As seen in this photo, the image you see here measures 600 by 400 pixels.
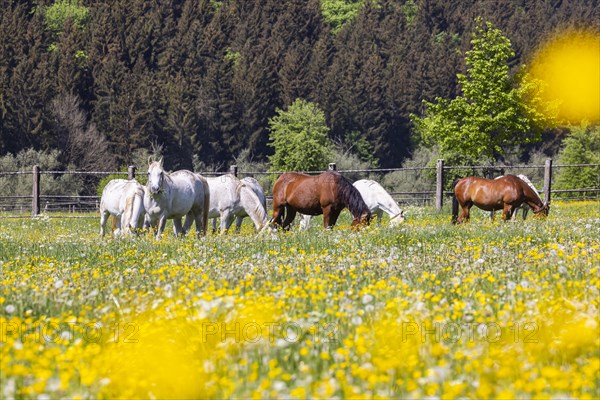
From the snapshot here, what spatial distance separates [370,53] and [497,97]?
263ft

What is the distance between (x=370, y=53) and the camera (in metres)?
117

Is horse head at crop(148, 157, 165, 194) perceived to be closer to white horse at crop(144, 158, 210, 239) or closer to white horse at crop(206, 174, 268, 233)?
white horse at crop(144, 158, 210, 239)

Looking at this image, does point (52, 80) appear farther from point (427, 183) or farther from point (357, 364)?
point (357, 364)

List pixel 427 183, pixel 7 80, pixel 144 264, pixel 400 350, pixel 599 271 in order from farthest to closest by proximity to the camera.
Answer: pixel 7 80
pixel 427 183
pixel 144 264
pixel 599 271
pixel 400 350

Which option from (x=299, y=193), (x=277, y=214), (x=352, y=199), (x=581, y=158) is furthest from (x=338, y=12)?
(x=352, y=199)

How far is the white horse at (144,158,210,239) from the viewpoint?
16719mm

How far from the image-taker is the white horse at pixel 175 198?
16719 millimetres

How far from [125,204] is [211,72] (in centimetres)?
8848

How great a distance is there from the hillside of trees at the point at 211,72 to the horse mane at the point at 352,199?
6140 centimetres

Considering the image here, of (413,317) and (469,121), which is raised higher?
(469,121)

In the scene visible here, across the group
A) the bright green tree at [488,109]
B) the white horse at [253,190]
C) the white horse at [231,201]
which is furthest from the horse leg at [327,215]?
the bright green tree at [488,109]

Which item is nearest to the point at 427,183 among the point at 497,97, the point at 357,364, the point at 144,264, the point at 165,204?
the point at 497,97

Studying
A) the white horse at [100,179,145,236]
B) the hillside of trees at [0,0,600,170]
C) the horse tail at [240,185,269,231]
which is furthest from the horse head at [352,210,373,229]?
the hillside of trees at [0,0,600,170]

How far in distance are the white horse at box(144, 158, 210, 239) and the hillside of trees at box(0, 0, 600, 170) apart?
58723 millimetres
